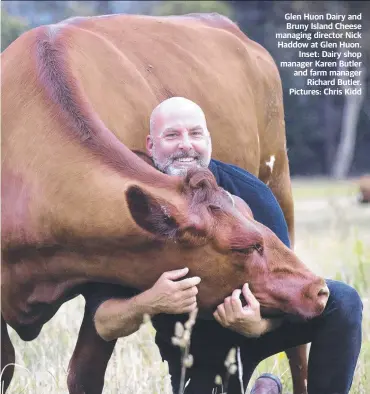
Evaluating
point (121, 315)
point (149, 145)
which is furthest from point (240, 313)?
point (149, 145)

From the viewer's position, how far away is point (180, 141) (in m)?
3.35

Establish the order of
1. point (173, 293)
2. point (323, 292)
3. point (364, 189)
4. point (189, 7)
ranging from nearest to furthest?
point (173, 293) < point (323, 292) < point (189, 7) < point (364, 189)

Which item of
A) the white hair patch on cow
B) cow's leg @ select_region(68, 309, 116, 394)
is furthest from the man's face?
the white hair patch on cow

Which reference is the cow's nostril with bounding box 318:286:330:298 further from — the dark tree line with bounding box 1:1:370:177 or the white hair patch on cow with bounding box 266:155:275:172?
the white hair patch on cow with bounding box 266:155:275:172

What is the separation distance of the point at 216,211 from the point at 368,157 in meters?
7.03

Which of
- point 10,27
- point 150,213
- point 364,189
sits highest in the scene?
point 10,27

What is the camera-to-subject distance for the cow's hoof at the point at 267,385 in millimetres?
3734

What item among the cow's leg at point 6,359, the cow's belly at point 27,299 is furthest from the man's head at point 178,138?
the cow's leg at point 6,359

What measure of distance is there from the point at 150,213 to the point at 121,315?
0.34 metres

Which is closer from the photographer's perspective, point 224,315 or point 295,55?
point 224,315

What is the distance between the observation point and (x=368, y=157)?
984cm

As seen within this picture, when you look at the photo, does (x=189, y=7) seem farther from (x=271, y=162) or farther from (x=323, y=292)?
(x=323, y=292)

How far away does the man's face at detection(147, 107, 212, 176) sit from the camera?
3.34m

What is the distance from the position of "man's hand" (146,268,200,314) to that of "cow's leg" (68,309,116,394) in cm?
74
